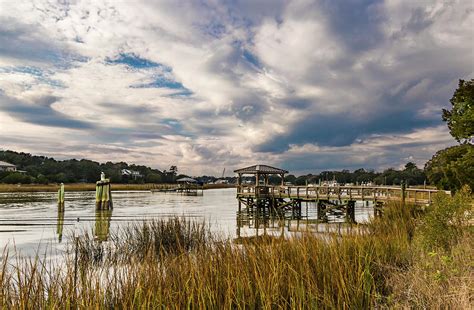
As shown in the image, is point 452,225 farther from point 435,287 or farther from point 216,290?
point 216,290

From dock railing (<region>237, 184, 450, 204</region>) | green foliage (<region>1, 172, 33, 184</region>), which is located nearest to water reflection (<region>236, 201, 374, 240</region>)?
dock railing (<region>237, 184, 450, 204</region>)

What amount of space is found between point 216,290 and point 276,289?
83 centimetres

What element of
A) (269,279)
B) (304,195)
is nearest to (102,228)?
(269,279)

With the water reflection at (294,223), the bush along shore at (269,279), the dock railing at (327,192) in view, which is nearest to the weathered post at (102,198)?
the water reflection at (294,223)

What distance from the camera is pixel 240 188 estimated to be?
125ft

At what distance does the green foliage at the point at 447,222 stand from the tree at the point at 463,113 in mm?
11023

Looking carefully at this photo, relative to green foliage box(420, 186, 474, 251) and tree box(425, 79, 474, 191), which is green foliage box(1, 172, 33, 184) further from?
green foliage box(420, 186, 474, 251)

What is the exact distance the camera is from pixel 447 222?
32.2 ft

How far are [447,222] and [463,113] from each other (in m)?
13.5

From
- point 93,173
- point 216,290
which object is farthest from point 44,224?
point 93,173

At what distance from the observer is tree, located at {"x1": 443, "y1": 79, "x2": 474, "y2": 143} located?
18828mm

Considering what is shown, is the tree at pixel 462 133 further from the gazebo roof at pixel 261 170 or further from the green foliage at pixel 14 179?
the green foliage at pixel 14 179

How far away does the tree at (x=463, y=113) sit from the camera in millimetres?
18828

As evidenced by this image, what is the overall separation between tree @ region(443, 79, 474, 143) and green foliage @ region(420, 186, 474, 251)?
1102cm
